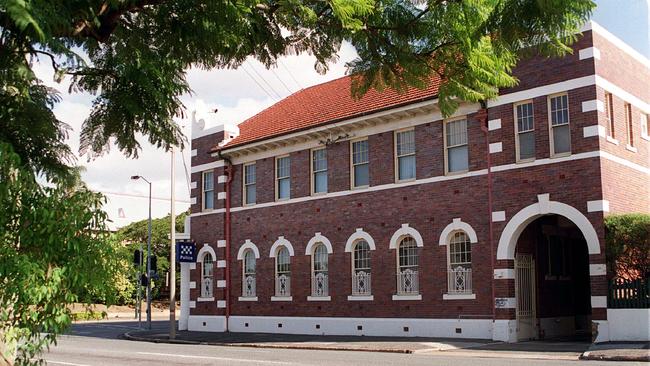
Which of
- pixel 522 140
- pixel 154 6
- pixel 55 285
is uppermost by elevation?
pixel 522 140

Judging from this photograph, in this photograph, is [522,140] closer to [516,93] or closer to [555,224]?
[516,93]

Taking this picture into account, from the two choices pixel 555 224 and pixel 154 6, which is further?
pixel 555 224

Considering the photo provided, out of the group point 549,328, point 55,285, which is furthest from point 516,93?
point 55,285

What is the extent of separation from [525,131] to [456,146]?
2420mm

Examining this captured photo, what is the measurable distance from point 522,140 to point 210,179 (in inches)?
608

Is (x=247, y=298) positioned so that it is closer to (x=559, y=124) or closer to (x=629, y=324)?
A: (x=559, y=124)

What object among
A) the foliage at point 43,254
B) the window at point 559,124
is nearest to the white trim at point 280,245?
the window at point 559,124

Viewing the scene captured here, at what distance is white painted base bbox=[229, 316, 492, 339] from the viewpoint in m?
22.8

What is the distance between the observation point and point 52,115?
5.43 m

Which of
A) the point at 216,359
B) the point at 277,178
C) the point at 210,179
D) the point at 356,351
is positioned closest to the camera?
the point at 216,359

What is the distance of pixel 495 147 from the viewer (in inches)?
888

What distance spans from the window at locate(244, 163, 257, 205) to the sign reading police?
345 cm

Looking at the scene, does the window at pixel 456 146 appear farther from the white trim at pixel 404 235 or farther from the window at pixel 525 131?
the white trim at pixel 404 235

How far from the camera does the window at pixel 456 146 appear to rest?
23625mm
